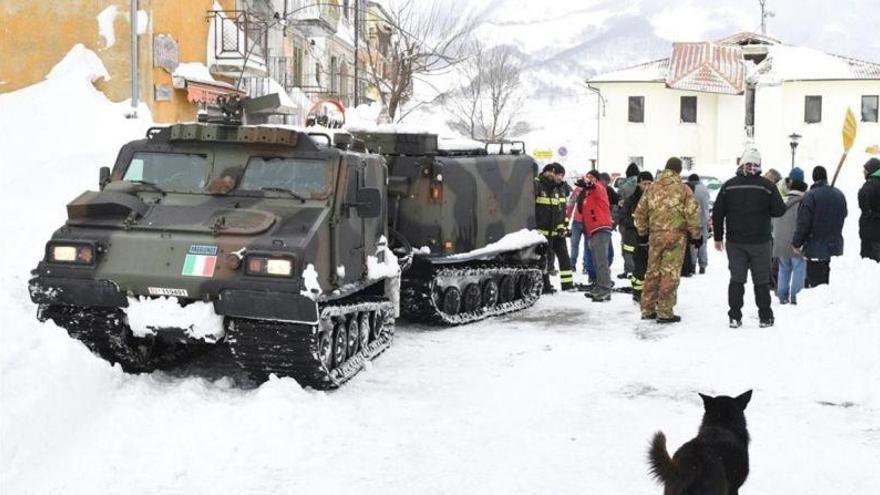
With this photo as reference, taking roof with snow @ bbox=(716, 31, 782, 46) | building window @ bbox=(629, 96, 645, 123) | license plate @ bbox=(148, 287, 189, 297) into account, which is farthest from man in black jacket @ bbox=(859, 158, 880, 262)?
roof with snow @ bbox=(716, 31, 782, 46)

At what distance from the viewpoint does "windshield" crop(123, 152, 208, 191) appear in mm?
8797

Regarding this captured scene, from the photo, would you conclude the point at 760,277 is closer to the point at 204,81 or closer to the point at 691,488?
the point at 691,488

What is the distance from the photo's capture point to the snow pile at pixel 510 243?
12.4 metres

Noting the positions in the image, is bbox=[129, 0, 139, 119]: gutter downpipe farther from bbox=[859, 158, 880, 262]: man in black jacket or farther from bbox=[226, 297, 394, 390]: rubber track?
bbox=[226, 297, 394, 390]: rubber track

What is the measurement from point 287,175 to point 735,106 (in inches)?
1849

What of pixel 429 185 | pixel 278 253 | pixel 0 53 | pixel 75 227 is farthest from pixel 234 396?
pixel 0 53

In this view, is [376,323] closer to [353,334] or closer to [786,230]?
[353,334]

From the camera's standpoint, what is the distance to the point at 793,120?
52.4 metres

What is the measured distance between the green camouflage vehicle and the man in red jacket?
3981mm

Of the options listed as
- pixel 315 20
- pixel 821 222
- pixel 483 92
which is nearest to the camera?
pixel 821 222

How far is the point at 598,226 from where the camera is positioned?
14.0 metres

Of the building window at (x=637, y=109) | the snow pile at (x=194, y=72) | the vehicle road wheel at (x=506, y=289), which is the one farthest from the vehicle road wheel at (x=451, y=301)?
the building window at (x=637, y=109)

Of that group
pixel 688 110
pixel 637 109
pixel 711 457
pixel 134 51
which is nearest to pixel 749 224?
pixel 711 457

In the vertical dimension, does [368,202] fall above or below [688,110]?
below
